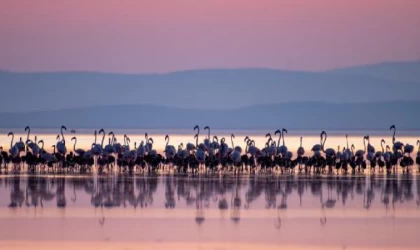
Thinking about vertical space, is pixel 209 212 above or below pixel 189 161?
below

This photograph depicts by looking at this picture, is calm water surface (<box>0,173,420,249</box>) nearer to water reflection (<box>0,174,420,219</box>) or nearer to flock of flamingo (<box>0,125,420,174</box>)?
water reflection (<box>0,174,420,219</box>)

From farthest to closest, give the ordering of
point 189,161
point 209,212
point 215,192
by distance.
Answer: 1. point 189,161
2. point 215,192
3. point 209,212

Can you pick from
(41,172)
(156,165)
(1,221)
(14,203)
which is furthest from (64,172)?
(1,221)

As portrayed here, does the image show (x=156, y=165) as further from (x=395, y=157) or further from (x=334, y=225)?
(x=334, y=225)

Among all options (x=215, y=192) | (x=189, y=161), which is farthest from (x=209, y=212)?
(x=189, y=161)

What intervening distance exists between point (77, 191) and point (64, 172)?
18.6 ft

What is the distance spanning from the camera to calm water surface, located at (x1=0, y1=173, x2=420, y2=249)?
1408 centimetres

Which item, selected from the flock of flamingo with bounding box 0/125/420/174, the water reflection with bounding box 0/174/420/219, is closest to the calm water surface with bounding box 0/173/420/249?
the water reflection with bounding box 0/174/420/219

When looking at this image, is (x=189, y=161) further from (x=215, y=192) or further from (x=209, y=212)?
(x=209, y=212)

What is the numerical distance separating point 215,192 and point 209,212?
3.44 m

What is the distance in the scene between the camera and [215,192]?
67.5ft

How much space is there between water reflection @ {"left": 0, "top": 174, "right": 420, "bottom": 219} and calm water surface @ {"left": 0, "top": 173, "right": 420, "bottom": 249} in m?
0.02

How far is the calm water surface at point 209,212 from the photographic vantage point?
14078 millimetres

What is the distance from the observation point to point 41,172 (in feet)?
85.0
